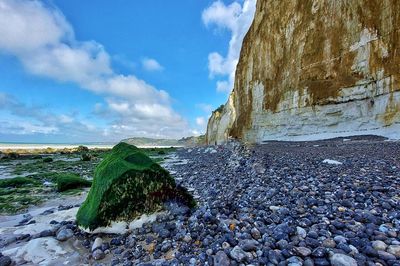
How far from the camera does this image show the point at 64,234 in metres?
3.88

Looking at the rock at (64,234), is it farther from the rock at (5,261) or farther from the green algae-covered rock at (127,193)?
the rock at (5,261)

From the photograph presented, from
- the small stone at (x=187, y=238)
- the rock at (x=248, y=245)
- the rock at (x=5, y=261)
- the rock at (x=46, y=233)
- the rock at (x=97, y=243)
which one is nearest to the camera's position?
the rock at (x=248, y=245)

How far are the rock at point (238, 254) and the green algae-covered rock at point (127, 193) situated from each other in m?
1.99

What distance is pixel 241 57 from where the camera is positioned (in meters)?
37.0

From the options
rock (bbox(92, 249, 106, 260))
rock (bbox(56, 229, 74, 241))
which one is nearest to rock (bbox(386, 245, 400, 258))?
rock (bbox(92, 249, 106, 260))

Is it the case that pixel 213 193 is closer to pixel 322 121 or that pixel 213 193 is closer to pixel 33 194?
pixel 33 194

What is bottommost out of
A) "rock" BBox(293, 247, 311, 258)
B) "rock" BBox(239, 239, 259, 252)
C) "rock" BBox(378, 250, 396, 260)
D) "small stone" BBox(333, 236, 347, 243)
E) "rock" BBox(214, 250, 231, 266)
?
"rock" BBox(214, 250, 231, 266)

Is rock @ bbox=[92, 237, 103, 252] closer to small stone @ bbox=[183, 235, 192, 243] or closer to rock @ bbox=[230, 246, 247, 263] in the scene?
small stone @ bbox=[183, 235, 192, 243]

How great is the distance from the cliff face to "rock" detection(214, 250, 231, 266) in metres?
16.0

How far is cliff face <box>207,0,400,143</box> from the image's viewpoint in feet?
52.2

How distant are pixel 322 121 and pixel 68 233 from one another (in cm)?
2090

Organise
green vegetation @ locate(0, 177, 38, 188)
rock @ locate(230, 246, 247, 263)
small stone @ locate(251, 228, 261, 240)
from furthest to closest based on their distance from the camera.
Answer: green vegetation @ locate(0, 177, 38, 188) → small stone @ locate(251, 228, 261, 240) → rock @ locate(230, 246, 247, 263)

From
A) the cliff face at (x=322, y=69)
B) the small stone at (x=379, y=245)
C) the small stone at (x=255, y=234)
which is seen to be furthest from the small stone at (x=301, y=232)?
the cliff face at (x=322, y=69)

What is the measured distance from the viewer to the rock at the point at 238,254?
2464 millimetres
